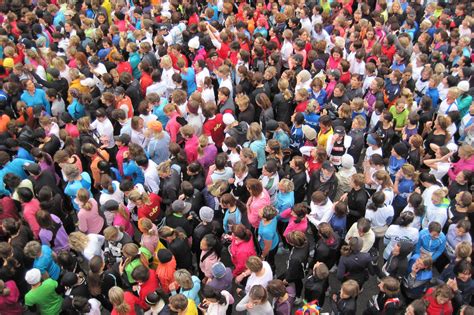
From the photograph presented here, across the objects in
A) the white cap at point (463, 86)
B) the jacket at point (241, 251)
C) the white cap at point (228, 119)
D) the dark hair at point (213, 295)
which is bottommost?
the jacket at point (241, 251)

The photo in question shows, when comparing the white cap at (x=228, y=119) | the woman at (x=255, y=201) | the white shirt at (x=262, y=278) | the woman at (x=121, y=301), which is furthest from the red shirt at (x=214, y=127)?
the woman at (x=121, y=301)

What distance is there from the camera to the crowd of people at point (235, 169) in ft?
19.0

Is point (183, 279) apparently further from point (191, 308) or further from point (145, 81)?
point (145, 81)

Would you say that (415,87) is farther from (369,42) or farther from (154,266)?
(154,266)

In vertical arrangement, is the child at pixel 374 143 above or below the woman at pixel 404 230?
above

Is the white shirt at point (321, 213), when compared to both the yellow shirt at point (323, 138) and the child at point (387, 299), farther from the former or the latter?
the yellow shirt at point (323, 138)

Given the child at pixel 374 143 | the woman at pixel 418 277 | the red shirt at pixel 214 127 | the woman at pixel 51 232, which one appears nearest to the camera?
the woman at pixel 418 277

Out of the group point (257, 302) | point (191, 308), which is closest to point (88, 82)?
point (191, 308)

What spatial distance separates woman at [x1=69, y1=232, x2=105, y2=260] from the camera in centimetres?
602

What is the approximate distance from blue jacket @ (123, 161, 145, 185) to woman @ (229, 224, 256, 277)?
2082mm

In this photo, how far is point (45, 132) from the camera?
8055 mm

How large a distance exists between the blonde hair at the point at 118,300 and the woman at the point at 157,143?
10.1ft

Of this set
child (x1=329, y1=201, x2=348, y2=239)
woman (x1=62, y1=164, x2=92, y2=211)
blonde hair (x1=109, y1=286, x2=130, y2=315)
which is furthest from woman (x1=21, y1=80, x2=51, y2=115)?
child (x1=329, y1=201, x2=348, y2=239)

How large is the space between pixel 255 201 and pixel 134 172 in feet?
6.94
